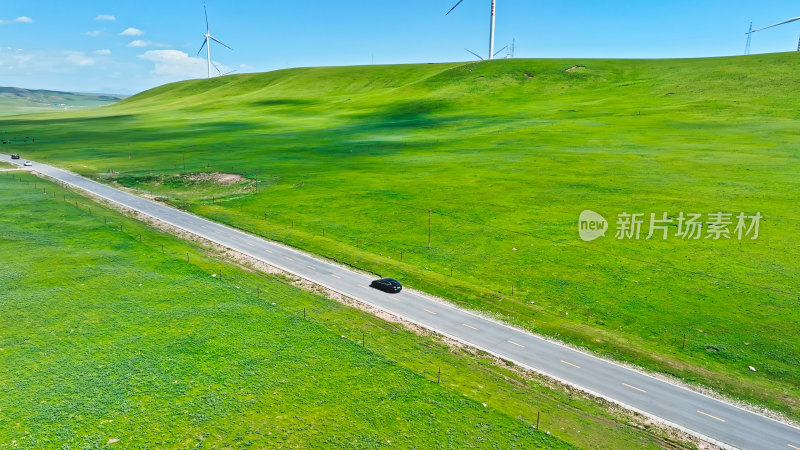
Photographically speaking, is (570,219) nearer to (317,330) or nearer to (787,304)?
(787,304)

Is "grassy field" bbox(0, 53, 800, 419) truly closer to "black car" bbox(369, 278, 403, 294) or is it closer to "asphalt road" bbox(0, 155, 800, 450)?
"asphalt road" bbox(0, 155, 800, 450)

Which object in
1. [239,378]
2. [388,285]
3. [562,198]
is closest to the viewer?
[239,378]

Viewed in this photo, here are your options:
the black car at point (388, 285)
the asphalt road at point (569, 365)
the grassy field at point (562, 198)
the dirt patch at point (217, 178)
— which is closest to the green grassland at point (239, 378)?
the asphalt road at point (569, 365)

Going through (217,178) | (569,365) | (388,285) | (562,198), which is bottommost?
(569,365)

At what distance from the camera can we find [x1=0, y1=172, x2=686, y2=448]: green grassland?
1272 inches

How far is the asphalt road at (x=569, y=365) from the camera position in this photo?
33.2 metres

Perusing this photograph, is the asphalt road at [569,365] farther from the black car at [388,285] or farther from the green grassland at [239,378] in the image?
the green grassland at [239,378]

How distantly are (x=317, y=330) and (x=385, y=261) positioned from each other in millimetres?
20635

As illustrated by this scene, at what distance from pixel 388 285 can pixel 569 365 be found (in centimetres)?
2258

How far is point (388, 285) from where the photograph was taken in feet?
180

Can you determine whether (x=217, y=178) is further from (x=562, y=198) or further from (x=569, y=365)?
(x=569, y=365)

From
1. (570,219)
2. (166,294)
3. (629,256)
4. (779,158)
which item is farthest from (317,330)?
(779,158)

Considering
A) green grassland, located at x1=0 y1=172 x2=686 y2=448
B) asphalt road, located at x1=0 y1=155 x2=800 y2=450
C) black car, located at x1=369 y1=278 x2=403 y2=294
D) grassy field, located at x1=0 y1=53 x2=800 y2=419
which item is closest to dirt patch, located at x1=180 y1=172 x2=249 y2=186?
grassy field, located at x1=0 y1=53 x2=800 y2=419

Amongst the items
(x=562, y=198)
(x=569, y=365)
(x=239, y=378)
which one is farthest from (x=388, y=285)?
(x=562, y=198)
